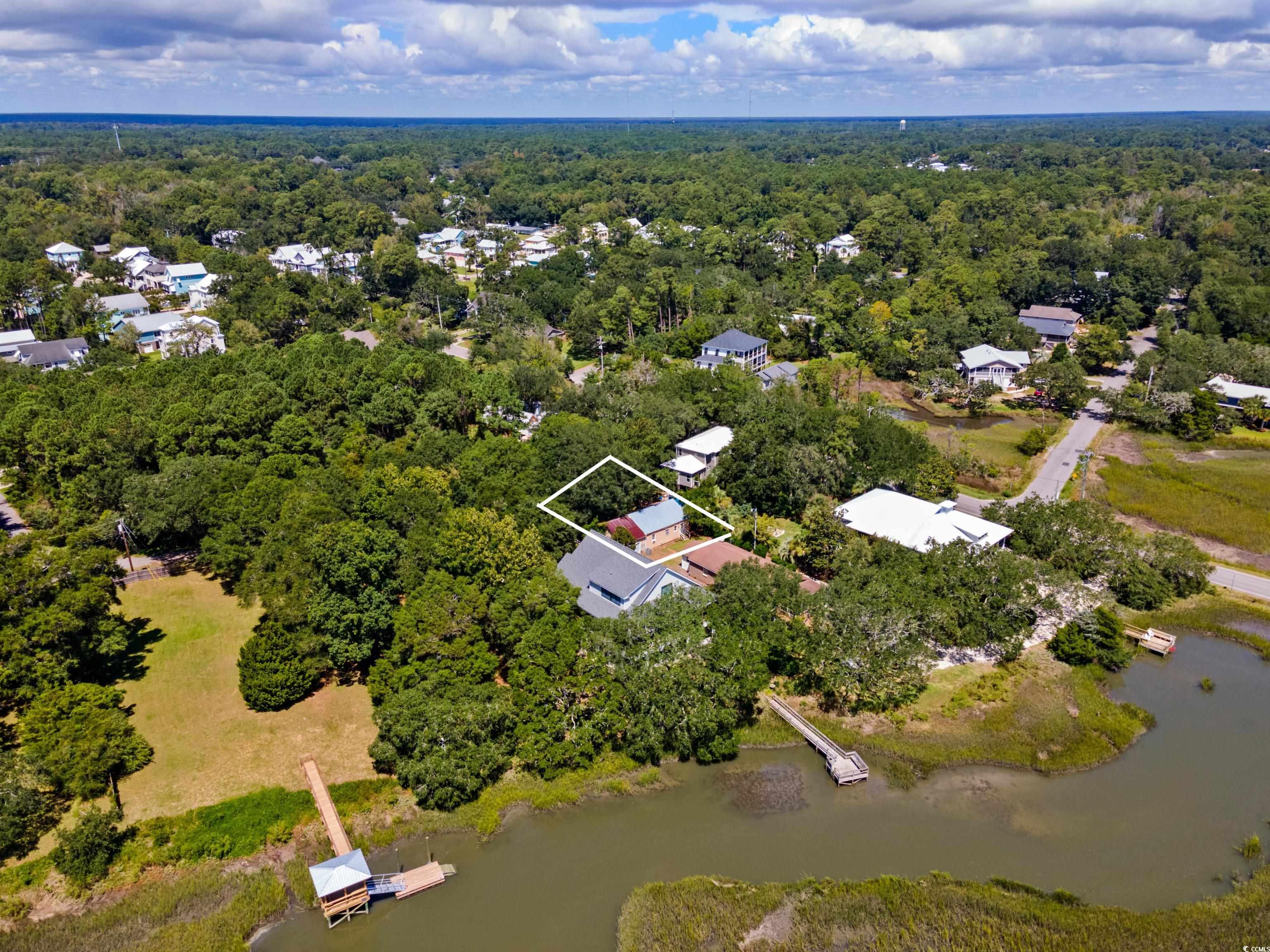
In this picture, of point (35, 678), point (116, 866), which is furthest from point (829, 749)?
point (35, 678)

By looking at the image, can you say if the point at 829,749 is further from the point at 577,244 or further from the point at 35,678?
the point at 577,244

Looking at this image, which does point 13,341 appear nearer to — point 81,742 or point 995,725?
point 81,742

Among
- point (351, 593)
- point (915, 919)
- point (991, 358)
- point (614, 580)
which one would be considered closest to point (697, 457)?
point (614, 580)

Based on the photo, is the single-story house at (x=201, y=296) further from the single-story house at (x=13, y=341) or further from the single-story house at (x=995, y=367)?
the single-story house at (x=995, y=367)

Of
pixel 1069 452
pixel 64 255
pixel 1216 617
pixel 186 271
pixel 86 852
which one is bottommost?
pixel 1216 617

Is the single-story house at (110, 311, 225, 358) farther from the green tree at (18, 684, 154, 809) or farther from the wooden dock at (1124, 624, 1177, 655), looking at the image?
the wooden dock at (1124, 624, 1177, 655)

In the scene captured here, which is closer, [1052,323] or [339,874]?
[339,874]

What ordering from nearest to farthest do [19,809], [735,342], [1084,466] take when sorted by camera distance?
[19,809] < [1084,466] < [735,342]

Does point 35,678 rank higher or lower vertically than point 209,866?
higher
